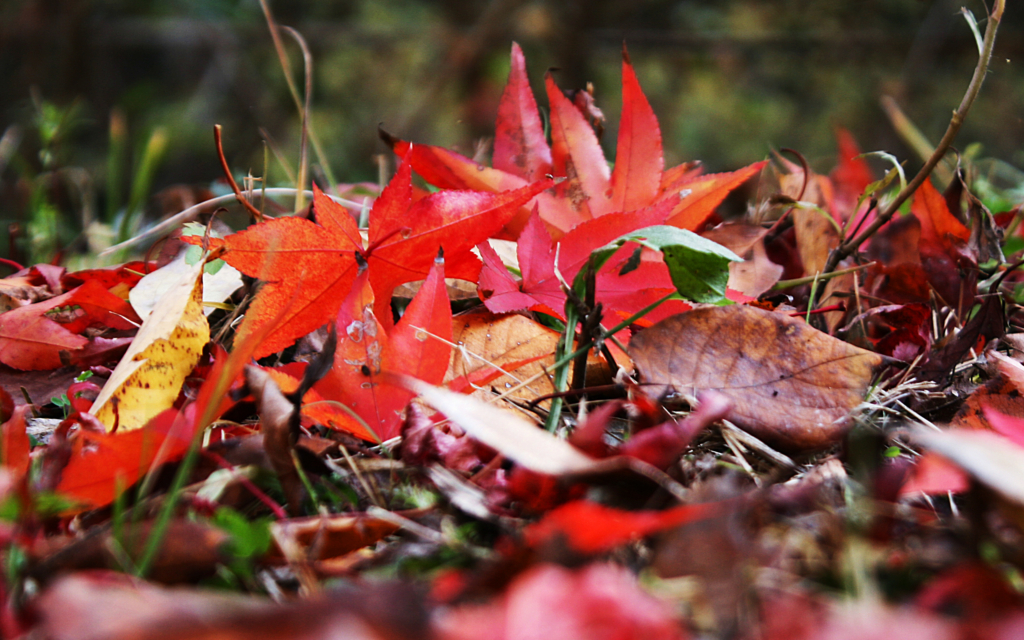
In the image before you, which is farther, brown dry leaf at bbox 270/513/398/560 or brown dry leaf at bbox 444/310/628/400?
brown dry leaf at bbox 444/310/628/400

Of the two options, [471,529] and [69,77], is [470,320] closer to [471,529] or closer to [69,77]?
[471,529]

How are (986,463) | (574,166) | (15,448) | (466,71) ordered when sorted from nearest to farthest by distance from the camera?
(986,463) < (15,448) < (574,166) < (466,71)

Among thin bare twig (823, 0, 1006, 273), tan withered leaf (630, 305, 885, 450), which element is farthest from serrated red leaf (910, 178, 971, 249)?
tan withered leaf (630, 305, 885, 450)

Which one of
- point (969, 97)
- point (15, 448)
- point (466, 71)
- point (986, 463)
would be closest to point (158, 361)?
point (15, 448)

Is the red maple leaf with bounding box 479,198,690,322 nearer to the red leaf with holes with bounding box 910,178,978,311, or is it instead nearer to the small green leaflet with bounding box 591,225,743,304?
the small green leaflet with bounding box 591,225,743,304

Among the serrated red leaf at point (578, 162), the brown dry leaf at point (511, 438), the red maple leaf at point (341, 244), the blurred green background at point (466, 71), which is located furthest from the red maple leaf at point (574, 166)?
the blurred green background at point (466, 71)

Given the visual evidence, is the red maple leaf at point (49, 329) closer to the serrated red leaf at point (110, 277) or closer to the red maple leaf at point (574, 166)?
the serrated red leaf at point (110, 277)

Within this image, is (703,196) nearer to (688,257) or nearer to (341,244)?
(688,257)
